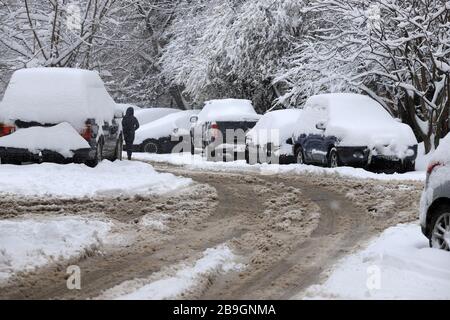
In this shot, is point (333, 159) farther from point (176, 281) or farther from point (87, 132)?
point (176, 281)

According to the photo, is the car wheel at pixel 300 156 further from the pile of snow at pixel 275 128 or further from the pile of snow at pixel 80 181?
the pile of snow at pixel 80 181

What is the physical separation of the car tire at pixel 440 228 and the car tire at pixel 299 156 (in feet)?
40.7

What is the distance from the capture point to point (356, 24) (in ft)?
73.7

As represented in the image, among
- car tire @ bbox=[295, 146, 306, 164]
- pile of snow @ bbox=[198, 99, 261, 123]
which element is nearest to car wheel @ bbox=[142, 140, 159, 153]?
pile of snow @ bbox=[198, 99, 261, 123]

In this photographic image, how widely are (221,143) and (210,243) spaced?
14780mm

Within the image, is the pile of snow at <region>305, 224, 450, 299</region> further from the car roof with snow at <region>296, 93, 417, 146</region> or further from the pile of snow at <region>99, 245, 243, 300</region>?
the car roof with snow at <region>296, 93, 417, 146</region>

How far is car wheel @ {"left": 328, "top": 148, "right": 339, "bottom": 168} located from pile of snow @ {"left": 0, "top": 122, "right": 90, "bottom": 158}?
19.8 feet

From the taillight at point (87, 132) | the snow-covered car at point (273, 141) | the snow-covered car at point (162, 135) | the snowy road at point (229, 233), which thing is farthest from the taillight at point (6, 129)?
the snow-covered car at point (162, 135)

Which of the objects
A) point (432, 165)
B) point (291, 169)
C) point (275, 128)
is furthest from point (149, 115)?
point (432, 165)

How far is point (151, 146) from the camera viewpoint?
27688 millimetres

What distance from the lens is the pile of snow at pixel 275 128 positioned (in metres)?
21.2

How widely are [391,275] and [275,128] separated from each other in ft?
49.0
